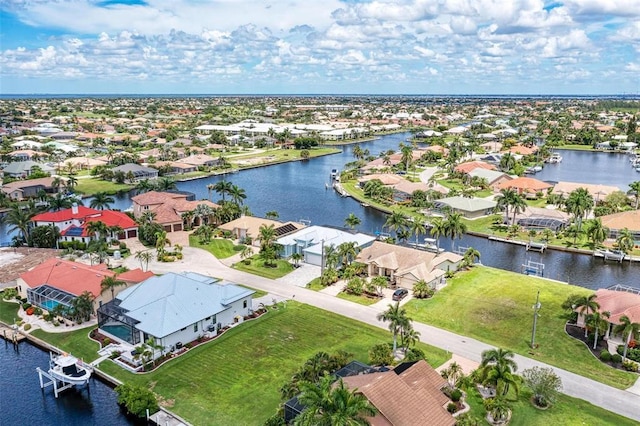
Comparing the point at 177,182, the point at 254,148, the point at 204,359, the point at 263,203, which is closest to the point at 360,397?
the point at 204,359

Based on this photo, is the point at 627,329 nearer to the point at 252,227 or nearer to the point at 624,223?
the point at 624,223

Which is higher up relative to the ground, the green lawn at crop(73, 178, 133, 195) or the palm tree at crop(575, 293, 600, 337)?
the palm tree at crop(575, 293, 600, 337)

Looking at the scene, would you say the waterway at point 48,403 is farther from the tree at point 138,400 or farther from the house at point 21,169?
the house at point 21,169

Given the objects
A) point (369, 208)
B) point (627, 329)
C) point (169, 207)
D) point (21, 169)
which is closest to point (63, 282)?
point (169, 207)

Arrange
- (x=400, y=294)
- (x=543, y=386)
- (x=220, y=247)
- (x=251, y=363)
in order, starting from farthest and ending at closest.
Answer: (x=220, y=247) < (x=400, y=294) < (x=251, y=363) < (x=543, y=386)

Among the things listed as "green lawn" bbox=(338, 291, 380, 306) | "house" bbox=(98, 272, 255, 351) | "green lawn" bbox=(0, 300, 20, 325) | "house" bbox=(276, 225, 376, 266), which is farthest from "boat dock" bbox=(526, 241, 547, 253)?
"green lawn" bbox=(0, 300, 20, 325)

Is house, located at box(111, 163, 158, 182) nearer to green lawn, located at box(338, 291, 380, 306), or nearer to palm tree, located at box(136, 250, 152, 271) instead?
palm tree, located at box(136, 250, 152, 271)

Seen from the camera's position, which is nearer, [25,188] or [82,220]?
[82,220]
